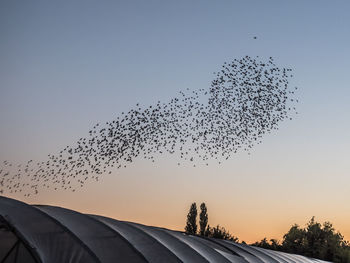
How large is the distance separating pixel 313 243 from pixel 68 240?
98132mm

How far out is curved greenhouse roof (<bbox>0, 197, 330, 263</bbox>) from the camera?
15156 millimetres

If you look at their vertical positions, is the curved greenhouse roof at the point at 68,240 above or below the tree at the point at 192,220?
below

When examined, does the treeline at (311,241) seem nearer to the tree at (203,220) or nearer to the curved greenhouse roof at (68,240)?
the tree at (203,220)

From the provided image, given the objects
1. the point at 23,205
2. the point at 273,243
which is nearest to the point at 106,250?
the point at 23,205

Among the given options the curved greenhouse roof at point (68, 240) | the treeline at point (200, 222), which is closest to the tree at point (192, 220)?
the treeline at point (200, 222)

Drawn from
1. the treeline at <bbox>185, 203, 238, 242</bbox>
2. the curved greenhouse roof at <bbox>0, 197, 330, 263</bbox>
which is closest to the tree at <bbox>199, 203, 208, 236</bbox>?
the treeline at <bbox>185, 203, 238, 242</bbox>

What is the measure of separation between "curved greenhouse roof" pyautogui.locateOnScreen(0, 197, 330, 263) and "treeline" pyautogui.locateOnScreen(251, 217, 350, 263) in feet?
287

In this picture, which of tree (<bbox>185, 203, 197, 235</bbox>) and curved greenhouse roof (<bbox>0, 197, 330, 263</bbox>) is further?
tree (<bbox>185, 203, 197, 235</bbox>)

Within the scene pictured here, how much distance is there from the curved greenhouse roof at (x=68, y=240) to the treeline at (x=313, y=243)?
287ft

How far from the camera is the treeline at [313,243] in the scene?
10119cm

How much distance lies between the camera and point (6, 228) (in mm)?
15445

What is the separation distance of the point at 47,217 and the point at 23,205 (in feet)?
3.46

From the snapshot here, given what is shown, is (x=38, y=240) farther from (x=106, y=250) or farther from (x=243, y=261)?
(x=243, y=261)

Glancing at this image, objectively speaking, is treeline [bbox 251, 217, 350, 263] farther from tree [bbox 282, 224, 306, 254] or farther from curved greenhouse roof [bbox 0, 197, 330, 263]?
curved greenhouse roof [bbox 0, 197, 330, 263]
